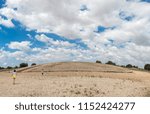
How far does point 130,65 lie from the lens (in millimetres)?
160250

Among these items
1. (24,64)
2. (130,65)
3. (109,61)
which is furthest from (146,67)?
(24,64)

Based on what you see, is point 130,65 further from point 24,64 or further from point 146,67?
point 24,64

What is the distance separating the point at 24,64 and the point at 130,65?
6812cm

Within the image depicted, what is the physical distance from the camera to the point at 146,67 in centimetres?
15388

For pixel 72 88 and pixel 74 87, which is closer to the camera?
pixel 72 88

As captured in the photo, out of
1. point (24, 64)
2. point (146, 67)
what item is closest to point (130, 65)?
point (146, 67)

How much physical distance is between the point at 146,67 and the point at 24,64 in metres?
75.6

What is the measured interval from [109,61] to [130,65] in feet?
45.9

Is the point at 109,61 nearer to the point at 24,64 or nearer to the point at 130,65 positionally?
the point at 130,65

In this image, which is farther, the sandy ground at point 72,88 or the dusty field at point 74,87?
the dusty field at point 74,87

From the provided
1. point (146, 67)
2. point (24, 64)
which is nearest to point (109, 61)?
point (146, 67)

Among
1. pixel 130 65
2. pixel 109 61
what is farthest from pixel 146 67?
pixel 109 61

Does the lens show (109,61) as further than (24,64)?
Yes

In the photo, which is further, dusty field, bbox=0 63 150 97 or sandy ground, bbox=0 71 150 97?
dusty field, bbox=0 63 150 97
